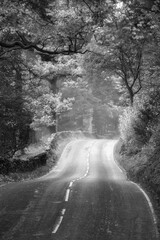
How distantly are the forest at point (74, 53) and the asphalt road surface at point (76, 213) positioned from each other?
6389 mm

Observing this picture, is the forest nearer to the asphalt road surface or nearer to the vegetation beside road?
the vegetation beside road

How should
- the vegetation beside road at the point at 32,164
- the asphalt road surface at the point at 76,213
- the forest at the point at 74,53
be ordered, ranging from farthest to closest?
the vegetation beside road at the point at 32,164 < the forest at the point at 74,53 < the asphalt road surface at the point at 76,213

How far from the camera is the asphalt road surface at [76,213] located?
38.1 ft

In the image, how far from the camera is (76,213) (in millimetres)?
14172

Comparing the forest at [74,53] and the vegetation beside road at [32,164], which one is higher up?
the forest at [74,53]

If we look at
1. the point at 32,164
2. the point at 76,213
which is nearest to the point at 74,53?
the point at 32,164

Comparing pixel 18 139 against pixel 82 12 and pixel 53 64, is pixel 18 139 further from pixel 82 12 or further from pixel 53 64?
pixel 53 64

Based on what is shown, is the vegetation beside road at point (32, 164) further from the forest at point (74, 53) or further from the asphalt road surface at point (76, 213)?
the asphalt road surface at point (76, 213)

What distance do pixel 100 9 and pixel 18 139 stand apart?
14752 millimetres

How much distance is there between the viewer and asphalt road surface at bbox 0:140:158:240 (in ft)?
38.1

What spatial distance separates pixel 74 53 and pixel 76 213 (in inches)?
649

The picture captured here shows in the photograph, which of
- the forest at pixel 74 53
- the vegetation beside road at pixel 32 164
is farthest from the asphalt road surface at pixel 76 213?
the forest at pixel 74 53

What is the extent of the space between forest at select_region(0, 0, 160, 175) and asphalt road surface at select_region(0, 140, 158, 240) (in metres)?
6.39

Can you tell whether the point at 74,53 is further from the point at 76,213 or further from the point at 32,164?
the point at 76,213
